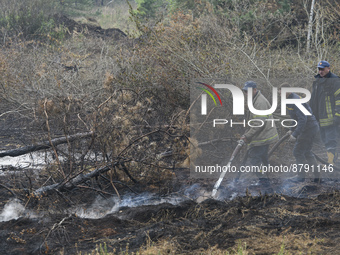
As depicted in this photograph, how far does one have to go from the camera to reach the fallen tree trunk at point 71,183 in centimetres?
595

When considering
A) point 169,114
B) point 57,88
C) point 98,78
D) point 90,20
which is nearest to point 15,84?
point 57,88

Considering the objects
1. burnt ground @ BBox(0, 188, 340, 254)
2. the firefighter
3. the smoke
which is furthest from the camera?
the firefighter

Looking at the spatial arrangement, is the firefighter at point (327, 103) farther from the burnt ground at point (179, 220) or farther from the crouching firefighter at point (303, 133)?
the burnt ground at point (179, 220)

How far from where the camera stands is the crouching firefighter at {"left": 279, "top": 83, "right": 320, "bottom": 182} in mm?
6398

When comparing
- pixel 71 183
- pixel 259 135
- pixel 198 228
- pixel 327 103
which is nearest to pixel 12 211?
pixel 71 183

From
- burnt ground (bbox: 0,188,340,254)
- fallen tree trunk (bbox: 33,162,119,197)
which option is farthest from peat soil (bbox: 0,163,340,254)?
fallen tree trunk (bbox: 33,162,119,197)

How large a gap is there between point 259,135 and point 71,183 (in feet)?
9.79

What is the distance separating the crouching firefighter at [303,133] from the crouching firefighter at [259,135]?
37 centimetres

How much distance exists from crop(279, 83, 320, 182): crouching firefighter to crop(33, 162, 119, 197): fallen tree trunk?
2902 mm

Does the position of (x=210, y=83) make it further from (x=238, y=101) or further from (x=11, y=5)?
(x=11, y=5)

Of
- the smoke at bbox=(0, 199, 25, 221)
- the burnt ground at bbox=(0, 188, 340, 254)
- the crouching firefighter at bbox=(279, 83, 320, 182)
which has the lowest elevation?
the smoke at bbox=(0, 199, 25, 221)

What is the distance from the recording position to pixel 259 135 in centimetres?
641

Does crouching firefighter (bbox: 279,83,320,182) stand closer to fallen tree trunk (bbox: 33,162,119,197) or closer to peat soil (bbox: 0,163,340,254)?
peat soil (bbox: 0,163,340,254)

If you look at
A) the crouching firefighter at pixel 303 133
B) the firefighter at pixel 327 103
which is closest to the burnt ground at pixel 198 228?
the crouching firefighter at pixel 303 133
